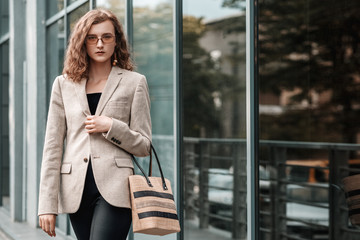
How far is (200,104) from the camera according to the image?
52.6 ft

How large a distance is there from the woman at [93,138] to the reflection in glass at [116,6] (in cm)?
291

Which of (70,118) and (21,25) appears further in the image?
(21,25)

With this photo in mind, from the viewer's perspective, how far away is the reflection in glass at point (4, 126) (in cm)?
1104

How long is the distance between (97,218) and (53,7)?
5.75 meters

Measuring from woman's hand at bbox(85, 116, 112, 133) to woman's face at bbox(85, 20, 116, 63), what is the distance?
11.9 inches

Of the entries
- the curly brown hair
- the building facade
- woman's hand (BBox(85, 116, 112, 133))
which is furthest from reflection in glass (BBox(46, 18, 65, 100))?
woman's hand (BBox(85, 116, 112, 133))

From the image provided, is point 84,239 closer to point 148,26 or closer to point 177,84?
point 177,84

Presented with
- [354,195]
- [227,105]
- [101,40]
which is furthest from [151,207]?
[227,105]

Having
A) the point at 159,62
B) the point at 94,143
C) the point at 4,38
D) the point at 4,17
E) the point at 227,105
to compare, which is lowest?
the point at 94,143

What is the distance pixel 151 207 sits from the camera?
262 cm

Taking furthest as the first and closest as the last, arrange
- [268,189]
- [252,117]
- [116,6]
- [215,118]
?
1. [215,118]
2. [268,189]
3. [116,6]
4. [252,117]

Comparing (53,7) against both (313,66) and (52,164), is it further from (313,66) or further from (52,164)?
(313,66)

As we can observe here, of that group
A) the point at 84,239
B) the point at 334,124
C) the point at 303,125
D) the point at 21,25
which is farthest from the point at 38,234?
the point at 303,125

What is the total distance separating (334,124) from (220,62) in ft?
15.8
